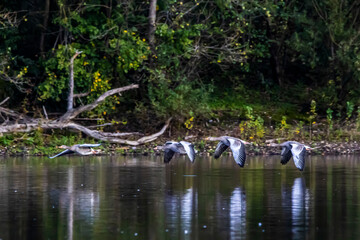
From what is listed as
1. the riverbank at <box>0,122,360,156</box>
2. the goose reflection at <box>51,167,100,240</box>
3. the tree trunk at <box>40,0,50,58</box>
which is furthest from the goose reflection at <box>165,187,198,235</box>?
the tree trunk at <box>40,0,50,58</box>

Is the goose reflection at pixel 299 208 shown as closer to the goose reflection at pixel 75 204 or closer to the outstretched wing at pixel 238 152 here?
the outstretched wing at pixel 238 152

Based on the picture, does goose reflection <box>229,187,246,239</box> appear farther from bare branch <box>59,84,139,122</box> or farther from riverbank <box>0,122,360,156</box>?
bare branch <box>59,84,139,122</box>

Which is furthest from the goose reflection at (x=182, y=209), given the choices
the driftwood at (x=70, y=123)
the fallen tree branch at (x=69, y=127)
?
the driftwood at (x=70, y=123)

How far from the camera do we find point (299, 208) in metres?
13.7

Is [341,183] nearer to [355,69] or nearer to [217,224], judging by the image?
[217,224]

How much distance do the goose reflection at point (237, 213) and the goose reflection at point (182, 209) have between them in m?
0.61

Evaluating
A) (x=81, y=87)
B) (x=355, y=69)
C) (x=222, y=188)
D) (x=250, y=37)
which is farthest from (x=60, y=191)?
(x=250, y=37)

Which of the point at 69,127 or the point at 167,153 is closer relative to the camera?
the point at 167,153

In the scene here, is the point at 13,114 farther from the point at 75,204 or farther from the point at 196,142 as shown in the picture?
the point at 75,204

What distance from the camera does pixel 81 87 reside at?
96.1ft

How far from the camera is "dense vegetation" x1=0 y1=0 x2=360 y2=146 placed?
28625mm

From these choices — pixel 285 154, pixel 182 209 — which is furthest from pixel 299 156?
pixel 182 209

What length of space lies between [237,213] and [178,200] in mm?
1897

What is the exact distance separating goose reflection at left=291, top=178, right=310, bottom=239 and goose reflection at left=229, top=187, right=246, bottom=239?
2.42ft
